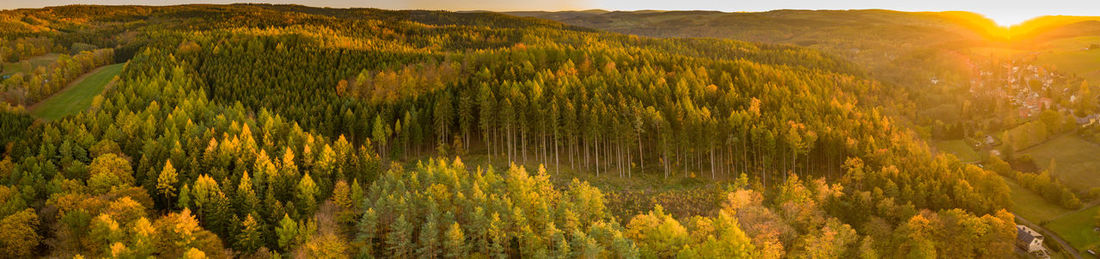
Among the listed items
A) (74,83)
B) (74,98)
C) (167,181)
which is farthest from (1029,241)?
(74,83)

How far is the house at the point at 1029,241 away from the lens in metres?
95.1

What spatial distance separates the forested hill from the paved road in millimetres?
16174

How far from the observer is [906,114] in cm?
17912

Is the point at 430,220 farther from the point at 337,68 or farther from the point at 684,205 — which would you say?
the point at 337,68

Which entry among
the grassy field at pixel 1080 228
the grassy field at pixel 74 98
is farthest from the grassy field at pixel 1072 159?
the grassy field at pixel 74 98

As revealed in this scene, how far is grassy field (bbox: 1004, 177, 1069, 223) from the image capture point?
372 feet

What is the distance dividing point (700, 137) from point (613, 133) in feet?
54.2

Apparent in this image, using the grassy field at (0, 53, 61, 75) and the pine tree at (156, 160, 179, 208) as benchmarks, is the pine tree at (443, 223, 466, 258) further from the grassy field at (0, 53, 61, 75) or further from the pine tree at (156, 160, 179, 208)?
the grassy field at (0, 53, 61, 75)

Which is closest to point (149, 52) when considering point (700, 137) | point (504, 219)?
point (504, 219)

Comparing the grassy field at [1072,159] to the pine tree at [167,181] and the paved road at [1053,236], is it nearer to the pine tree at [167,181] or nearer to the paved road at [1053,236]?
the paved road at [1053,236]

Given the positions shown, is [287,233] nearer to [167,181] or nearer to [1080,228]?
[167,181]

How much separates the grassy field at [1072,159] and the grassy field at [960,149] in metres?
12.8

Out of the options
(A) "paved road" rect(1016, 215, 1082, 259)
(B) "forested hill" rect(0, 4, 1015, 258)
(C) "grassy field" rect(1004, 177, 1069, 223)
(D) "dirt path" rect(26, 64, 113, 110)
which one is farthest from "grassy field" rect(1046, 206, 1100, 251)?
(D) "dirt path" rect(26, 64, 113, 110)

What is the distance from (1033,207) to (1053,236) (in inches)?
566
